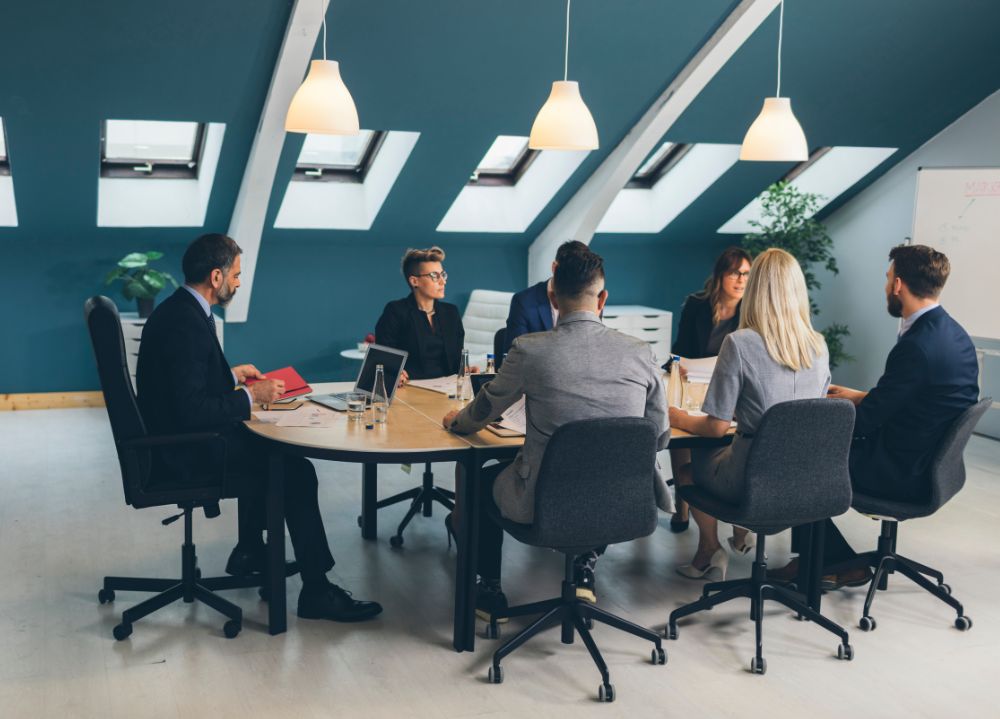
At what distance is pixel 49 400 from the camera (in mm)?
7664

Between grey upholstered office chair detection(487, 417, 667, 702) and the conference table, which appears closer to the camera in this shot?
grey upholstered office chair detection(487, 417, 667, 702)

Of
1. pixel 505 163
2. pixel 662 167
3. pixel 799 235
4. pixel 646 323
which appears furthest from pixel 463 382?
pixel 662 167

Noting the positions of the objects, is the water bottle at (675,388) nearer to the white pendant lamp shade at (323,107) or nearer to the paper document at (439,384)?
the paper document at (439,384)

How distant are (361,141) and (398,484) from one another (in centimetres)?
308

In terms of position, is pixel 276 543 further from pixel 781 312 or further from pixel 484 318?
pixel 484 318

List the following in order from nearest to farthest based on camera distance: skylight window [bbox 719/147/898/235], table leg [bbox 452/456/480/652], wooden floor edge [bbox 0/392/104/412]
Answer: table leg [bbox 452/456/480/652], wooden floor edge [bbox 0/392/104/412], skylight window [bbox 719/147/898/235]

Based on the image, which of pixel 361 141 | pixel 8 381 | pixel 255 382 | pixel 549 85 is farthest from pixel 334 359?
pixel 255 382

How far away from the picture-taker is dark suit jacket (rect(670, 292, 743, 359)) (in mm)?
5168

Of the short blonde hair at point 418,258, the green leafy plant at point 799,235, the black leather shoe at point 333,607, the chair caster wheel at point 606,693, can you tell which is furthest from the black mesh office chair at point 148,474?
the green leafy plant at point 799,235

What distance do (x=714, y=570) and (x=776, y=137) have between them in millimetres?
1992

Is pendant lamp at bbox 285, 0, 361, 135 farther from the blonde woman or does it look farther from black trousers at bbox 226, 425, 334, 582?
the blonde woman

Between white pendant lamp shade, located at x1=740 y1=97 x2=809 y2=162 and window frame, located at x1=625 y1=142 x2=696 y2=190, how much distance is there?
360cm

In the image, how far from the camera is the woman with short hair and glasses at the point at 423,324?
203 inches

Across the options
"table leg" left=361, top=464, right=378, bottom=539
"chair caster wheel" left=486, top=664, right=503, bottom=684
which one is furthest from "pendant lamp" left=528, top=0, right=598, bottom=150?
"chair caster wheel" left=486, top=664, right=503, bottom=684
